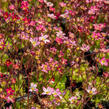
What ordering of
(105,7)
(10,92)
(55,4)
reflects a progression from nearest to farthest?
(10,92)
(105,7)
(55,4)

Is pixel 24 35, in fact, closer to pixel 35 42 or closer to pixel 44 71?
pixel 35 42

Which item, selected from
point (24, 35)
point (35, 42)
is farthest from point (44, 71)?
point (24, 35)

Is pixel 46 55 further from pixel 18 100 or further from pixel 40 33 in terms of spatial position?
pixel 18 100

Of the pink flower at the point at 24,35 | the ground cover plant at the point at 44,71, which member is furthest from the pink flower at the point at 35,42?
the pink flower at the point at 24,35

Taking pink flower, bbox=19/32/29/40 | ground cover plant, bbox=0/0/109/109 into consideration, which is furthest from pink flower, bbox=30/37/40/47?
pink flower, bbox=19/32/29/40

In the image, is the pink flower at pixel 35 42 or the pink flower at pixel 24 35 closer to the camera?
the pink flower at pixel 35 42

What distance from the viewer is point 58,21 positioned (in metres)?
3.93

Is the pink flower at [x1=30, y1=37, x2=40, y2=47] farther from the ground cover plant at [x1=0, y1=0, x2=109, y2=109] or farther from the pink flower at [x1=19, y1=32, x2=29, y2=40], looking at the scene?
the pink flower at [x1=19, y1=32, x2=29, y2=40]

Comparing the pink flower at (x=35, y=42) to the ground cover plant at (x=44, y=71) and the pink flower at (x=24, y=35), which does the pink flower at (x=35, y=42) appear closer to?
the ground cover plant at (x=44, y=71)

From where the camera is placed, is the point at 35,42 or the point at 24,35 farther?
the point at 24,35

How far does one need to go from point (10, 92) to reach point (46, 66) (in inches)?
22.8

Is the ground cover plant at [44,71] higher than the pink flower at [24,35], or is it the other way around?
the pink flower at [24,35]

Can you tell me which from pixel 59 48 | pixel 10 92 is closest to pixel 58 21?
pixel 59 48

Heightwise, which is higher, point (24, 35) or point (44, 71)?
point (24, 35)
